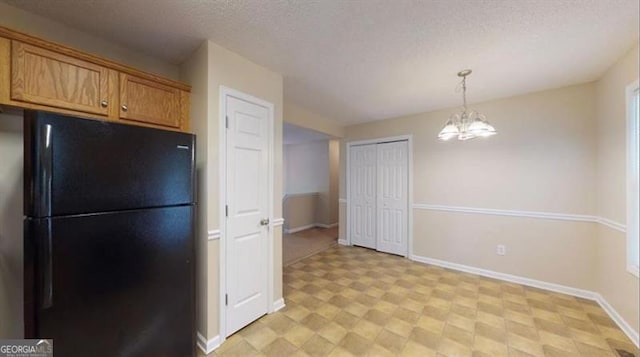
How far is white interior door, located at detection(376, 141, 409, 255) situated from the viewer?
4.04 meters

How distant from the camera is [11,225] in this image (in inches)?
58.1

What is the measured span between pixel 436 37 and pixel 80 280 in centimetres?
271

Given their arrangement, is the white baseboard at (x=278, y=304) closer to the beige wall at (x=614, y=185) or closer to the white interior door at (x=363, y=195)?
the white interior door at (x=363, y=195)

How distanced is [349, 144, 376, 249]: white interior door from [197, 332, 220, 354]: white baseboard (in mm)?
3115

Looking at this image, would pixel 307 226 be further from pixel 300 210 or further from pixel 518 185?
pixel 518 185

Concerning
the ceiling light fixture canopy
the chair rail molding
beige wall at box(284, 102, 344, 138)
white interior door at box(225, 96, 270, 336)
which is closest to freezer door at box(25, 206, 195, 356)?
white interior door at box(225, 96, 270, 336)

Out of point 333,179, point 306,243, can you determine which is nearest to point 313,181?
Result: point 333,179

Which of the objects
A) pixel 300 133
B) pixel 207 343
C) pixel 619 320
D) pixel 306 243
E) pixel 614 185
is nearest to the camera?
pixel 207 343

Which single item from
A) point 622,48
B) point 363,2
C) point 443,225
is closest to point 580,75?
point 622,48

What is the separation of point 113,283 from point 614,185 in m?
4.10

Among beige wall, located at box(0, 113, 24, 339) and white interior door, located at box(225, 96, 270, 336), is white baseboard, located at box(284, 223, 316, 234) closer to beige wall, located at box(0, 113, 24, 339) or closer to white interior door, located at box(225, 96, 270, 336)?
white interior door, located at box(225, 96, 270, 336)

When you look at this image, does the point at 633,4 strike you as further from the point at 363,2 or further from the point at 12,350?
the point at 12,350

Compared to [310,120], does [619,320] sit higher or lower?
lower

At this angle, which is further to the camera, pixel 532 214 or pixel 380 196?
pixel 380 196
